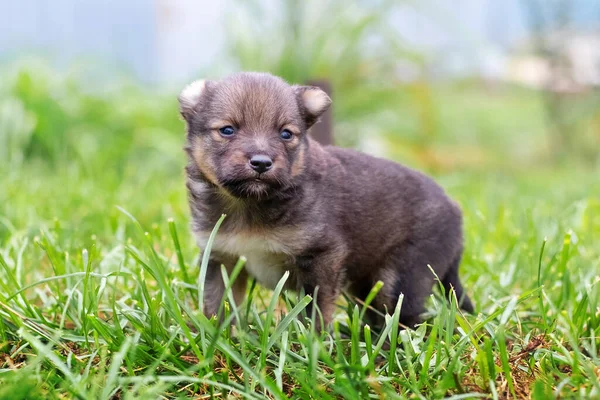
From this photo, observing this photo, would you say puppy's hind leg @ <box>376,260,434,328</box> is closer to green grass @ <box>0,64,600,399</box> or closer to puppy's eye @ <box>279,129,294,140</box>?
green grass @ <box>0,64,600,399</box>

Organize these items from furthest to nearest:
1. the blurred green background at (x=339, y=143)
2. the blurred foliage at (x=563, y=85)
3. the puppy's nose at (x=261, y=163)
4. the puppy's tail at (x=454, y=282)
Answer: the blurred foliage at (x=563, y=85) → the puppy's tail at (x=454, y=282) → the puppy's nose at (x=261, y=163) → the blurred green background at (x=339, y=143)

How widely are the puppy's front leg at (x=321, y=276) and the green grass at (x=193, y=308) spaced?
12cm

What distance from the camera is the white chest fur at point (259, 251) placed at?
3518 mm

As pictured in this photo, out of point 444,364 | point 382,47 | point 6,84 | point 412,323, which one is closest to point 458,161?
point 382,47

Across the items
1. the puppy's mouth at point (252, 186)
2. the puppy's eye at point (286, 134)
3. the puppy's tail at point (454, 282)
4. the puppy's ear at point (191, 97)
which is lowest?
the puppy's tail at point (454, 282)

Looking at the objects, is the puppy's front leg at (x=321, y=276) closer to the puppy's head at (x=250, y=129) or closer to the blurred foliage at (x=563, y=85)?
the puppy's head at (x=250, y=129)

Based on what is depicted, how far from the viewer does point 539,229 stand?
5.29 meters

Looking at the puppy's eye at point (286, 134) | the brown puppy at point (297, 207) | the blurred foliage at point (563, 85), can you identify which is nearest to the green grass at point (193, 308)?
the brown puppy at point (297, 207)

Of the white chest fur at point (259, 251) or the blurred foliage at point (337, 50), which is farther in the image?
the blurred foliage at point (337, 50)

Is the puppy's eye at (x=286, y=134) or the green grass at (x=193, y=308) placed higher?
the puppy's eye at (x=286, y=134)

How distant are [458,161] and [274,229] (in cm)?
810

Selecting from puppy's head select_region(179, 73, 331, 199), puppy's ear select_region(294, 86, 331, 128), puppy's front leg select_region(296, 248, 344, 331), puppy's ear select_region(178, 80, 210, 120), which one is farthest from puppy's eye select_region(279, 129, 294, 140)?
puppy's front leg select_region(296, 248, 344, 331)

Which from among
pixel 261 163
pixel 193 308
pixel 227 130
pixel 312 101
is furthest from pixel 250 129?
pixel 193 308

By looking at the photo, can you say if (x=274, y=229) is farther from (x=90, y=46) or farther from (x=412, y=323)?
(x=90, y=46)
